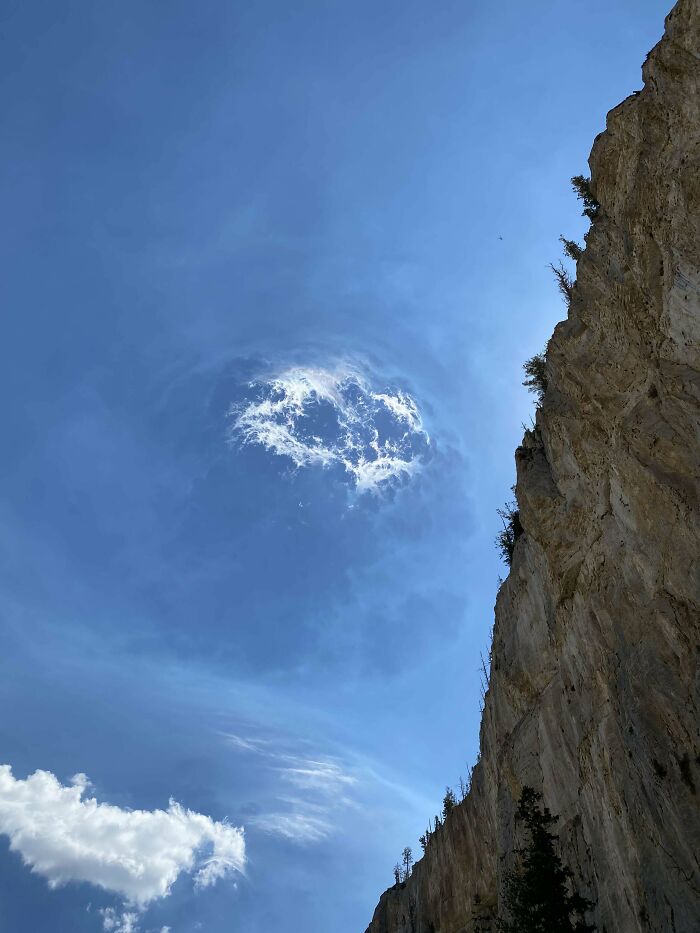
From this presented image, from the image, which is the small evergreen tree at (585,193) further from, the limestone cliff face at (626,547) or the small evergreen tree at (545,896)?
the small evergreen tree at (545,896)

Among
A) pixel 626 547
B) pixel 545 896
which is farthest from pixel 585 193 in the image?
pixel 545 896

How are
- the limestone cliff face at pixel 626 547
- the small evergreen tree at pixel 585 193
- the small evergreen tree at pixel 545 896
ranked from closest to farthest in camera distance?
the limestone cliff face at pixel 626 547
the small evergreen tree at pixel 545 896
the small evergreen tree at pixel 585 193

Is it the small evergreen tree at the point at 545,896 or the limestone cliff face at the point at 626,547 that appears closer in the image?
the limestone cliff face at the point at 626,547

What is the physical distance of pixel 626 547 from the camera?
22594mm

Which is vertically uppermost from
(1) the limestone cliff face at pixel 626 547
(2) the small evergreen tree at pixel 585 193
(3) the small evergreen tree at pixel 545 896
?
(2) the small evergreen tree at pixel 585 193

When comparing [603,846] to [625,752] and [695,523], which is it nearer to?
[625,752]

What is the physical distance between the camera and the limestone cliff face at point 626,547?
1856 cm

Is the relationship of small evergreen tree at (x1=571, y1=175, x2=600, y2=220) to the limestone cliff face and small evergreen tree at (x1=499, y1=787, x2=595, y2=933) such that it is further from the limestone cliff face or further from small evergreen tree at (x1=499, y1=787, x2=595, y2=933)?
small evergreen tree at (x1=499, y1=787, x2=595, y2=933)

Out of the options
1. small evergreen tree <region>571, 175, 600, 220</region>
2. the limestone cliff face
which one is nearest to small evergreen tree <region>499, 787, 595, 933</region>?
the limestone cliff face

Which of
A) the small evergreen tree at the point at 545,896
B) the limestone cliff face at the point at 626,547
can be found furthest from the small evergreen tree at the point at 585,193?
the small evergreen tree at the point at 545,896

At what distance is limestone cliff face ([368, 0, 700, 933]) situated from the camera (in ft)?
60.9

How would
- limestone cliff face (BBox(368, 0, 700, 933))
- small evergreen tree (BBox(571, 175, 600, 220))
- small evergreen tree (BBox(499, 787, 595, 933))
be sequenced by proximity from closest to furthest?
limestone cliff face (BBox(368, 0, 700, 933)) < small evergreen tree (BBox(499, 787, 595, 933)) < small evergreen tree (BBox(571, 175, 600, 220))

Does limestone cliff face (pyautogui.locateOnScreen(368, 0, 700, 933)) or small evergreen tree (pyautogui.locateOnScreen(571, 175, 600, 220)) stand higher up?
small evergreen tree (pyautogui.locateOnScreen(571, 175, 600, 220))

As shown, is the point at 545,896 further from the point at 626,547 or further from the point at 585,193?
the point at 585,193
